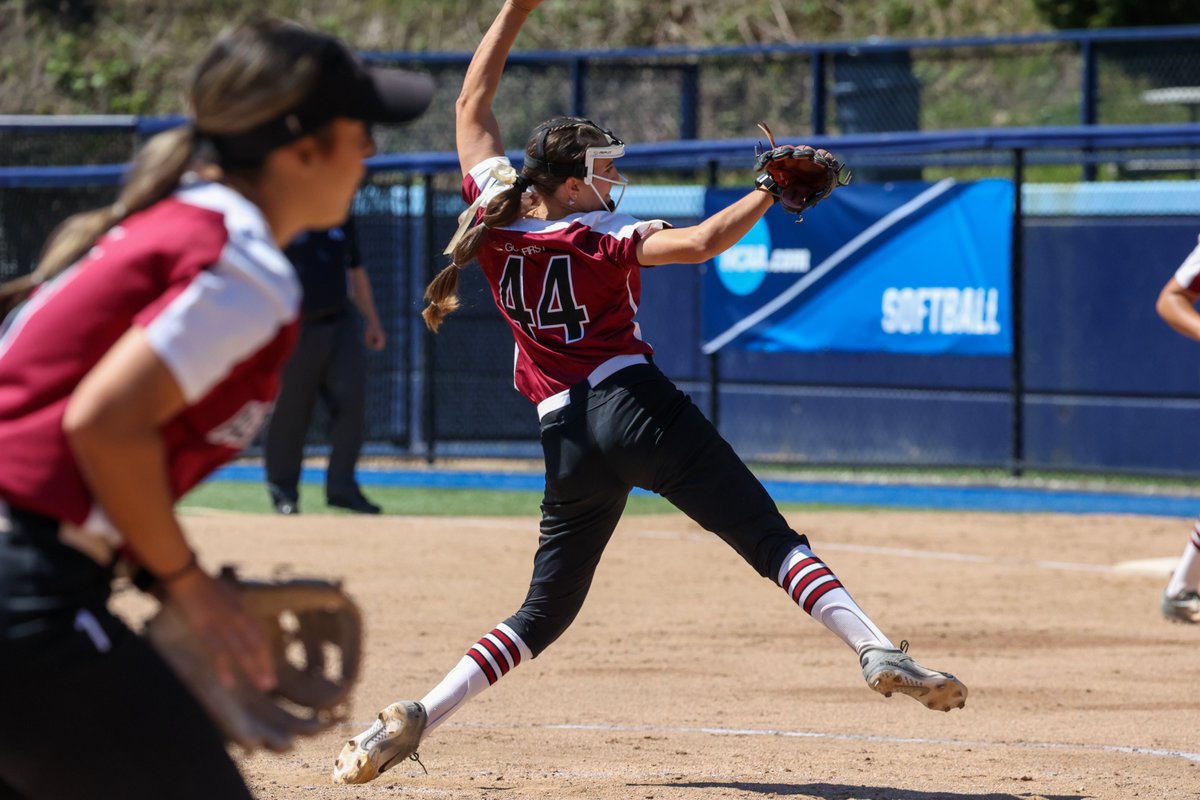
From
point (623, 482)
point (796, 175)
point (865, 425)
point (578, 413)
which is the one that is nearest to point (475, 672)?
point (623, 482)

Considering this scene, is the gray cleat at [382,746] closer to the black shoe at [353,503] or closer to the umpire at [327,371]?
the umpire at [327,371]

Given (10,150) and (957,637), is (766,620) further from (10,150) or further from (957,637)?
(10,150)

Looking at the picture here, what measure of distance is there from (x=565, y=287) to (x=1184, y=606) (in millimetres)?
4237

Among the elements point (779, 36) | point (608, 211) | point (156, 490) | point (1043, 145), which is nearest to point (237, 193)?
point (156, 490)

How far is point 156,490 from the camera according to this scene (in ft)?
7.48

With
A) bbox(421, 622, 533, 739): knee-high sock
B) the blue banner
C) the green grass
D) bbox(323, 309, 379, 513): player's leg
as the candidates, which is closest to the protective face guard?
bbox(421, 622, 533, 739): knee-high sock

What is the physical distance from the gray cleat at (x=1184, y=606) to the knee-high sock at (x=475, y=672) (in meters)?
4.03

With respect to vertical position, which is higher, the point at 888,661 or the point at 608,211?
the point at 608,211

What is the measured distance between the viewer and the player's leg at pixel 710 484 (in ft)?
15.2

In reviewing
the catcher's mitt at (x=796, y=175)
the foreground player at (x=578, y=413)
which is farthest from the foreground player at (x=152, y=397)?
the foreground player at (x=578, y=413)

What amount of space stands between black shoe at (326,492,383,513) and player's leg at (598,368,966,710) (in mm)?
6616

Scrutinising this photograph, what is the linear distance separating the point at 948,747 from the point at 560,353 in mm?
1881

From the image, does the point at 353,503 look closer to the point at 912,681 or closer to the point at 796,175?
the point at 796,175

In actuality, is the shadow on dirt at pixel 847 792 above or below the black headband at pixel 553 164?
below
